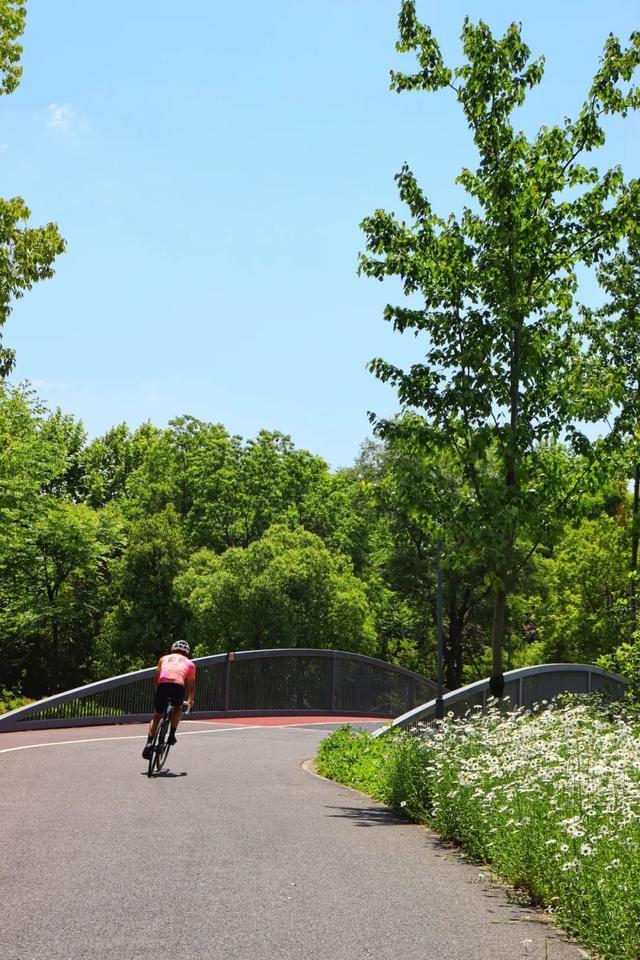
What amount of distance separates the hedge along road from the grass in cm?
21

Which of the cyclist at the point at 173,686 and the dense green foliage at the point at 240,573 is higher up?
the dense green foliage at the point at 240,573

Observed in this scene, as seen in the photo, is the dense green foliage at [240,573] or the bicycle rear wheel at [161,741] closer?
the bicycle rear wheel at [161,741]

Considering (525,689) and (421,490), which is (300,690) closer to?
(525,689)

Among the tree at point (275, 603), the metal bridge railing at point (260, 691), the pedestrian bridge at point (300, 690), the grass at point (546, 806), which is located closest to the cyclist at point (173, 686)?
the grass at point (546, 806)

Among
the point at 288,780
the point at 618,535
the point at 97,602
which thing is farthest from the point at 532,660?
the point at 288,780

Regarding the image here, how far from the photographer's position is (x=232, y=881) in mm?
6465

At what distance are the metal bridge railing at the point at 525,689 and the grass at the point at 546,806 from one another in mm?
3120

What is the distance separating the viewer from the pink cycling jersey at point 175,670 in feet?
40.2

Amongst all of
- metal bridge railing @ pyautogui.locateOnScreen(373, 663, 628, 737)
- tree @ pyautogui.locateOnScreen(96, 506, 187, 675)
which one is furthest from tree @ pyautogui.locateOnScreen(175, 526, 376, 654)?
metal bridge railing @ pyautogui.locateOnScreen(373, 663, 628, 737)

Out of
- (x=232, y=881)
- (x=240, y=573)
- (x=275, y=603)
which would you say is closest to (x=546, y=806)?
(x=232, y=881)

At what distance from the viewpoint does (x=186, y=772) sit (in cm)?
1282

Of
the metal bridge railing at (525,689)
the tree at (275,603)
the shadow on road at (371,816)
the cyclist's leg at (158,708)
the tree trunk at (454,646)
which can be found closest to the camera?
the shadow on road at (371,816)

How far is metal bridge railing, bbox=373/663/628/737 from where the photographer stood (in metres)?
15.2

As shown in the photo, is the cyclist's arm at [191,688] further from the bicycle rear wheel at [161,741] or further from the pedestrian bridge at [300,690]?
the pedestrian bridge at [300,690]
